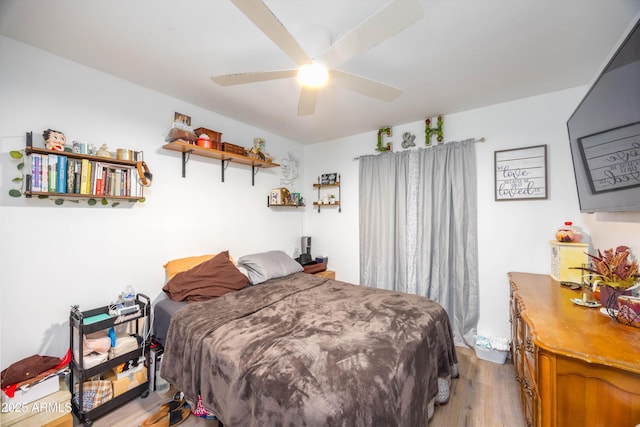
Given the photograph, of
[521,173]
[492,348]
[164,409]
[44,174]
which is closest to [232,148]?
[44,174]

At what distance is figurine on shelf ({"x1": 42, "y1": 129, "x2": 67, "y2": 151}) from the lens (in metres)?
1.72

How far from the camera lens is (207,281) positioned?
2246 mm

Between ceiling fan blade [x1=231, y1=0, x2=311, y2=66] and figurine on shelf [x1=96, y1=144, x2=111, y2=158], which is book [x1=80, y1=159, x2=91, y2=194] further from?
ceiling fan blade [x1=231, y1=0, x2=311, y2=66]

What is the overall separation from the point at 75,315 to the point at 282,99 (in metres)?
2.43

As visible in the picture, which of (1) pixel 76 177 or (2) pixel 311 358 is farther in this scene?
(1) pixel 76 177

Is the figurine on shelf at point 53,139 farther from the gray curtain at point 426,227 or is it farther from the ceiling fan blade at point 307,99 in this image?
the gray curtain at point 426,227

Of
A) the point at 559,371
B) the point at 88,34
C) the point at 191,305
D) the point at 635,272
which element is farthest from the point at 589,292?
the point at 88,34

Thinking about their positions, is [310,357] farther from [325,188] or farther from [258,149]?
[325,188]

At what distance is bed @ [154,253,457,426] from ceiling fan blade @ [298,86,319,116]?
5.15ft

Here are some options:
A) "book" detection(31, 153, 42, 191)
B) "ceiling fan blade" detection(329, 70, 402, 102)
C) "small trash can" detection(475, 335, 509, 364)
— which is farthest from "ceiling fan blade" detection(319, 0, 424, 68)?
"small trash can" detection(475, 335, 509, 364)

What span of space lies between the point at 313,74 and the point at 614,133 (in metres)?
1.63

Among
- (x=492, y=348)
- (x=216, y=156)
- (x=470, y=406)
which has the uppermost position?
(x=216, y=156)

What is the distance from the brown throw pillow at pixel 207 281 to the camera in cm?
212

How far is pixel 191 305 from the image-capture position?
196 cm
